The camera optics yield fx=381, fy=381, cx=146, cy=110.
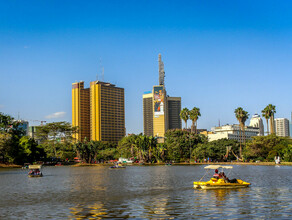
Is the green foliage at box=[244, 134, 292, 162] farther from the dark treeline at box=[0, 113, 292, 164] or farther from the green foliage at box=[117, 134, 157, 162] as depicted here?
the green foliage at box=[117, 134, 157, 162]

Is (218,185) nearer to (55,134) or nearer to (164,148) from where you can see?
(164,148)

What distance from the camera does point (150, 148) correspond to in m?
132

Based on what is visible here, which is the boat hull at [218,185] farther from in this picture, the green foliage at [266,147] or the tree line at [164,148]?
the green foliage at [266,147]

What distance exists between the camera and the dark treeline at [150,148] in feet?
385

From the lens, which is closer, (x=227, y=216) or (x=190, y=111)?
(x=227, y=216)

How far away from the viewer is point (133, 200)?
107 ft

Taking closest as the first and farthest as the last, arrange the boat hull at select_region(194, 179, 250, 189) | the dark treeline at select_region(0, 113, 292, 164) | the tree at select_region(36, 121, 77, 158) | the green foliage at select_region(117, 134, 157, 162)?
the boat hull at select_region(194, 179, 250, 189)
the dark treeline at select_region(0, 113, 292, 164)
the green foliage at select_region(117, 134, 157, 162)
the tree at select_region(36, 121, 77, 158)

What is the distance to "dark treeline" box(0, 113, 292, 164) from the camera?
117 metres

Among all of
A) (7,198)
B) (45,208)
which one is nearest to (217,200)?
(45,208)

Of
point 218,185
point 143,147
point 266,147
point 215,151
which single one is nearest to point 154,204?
point 218,185

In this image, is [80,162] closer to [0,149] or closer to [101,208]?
[0,149]

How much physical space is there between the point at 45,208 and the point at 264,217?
51.8 ft

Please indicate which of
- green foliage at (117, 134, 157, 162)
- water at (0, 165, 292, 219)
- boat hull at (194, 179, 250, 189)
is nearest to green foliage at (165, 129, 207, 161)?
green foliage at (117, 134, 157, 162)

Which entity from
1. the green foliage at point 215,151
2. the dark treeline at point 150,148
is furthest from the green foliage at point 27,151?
the green foliage at point 215,151
